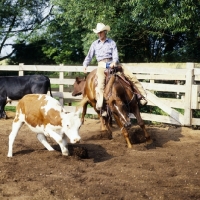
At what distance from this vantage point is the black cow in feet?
44.3

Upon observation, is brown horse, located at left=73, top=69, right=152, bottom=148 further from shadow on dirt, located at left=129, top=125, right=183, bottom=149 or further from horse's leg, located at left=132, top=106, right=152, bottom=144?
shadow on dirt, located at left=129, top=125, right=183, bottom=149

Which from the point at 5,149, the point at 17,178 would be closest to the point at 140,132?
the point at 5,149

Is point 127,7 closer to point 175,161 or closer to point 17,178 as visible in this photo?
point 175,161

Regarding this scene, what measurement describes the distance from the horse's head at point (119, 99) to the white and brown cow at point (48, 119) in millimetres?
1626

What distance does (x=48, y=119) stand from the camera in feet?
25.9

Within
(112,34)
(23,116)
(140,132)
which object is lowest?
(140,132)

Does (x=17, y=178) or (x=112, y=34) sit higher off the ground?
(x=112, y=34)

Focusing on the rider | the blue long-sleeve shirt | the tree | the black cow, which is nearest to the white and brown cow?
the rider

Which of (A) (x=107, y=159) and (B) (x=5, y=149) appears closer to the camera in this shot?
(A) (x=107, y=159)

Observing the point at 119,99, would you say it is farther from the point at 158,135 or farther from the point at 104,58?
the point at 158,135

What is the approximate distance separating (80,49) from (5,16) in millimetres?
5158

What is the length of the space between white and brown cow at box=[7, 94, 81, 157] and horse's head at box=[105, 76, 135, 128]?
1626mm

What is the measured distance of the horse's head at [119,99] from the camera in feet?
30.6

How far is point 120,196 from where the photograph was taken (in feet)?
18.4
